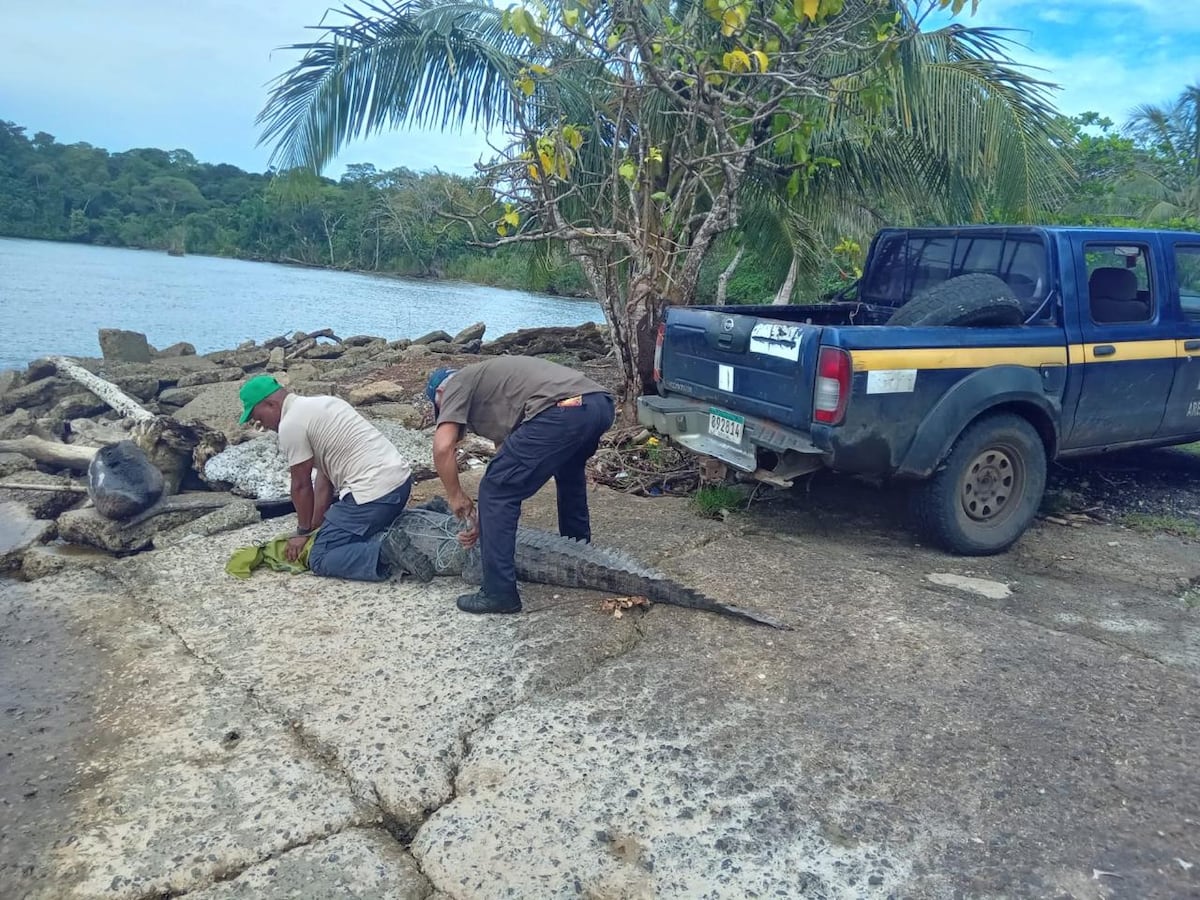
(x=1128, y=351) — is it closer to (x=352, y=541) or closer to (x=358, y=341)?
(x=352, y=541)

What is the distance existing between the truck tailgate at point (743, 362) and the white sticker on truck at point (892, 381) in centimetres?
30

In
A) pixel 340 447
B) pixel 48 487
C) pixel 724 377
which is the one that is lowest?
pixel 48 487

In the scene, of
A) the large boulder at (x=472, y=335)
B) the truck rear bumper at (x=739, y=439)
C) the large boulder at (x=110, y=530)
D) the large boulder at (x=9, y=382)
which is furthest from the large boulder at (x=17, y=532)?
the large boulder at (x=472, y=335)

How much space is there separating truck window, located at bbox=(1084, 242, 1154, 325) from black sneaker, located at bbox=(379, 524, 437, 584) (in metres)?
4.37

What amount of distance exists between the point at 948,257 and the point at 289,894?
5315 mm

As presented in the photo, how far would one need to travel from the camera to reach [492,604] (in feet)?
14.1

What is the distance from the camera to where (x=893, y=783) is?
297cm

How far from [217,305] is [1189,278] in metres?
31.1

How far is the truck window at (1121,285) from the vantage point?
5.74 metres

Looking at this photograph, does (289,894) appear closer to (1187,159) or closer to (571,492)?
(571,492)

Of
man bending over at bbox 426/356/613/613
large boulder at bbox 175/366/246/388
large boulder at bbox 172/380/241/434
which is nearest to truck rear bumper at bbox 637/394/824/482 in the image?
man bending over at bbox 426/356/613/613

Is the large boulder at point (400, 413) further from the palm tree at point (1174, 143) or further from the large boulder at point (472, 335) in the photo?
the palm tree at point (1174, 143)

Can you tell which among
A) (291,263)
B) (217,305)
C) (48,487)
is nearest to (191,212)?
(291,263)

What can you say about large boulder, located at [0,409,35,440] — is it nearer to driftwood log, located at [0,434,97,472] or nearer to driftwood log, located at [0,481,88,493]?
driftwood log, located at [0,434,97,472]
